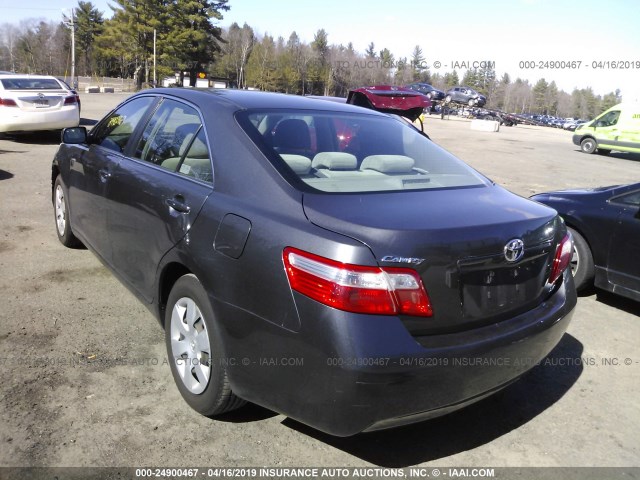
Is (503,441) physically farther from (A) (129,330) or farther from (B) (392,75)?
(B) (392,75)

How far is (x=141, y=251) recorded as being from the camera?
334 centimetres

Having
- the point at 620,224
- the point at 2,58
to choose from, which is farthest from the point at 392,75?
the point at 620,224

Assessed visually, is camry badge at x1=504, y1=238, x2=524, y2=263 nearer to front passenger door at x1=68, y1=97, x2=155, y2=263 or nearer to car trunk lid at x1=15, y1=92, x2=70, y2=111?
front passenger door at x1=68, y1=97, x2=155, y2=263

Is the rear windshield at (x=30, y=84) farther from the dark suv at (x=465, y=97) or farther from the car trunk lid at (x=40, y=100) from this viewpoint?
the dark suv at (x=465, y=97)

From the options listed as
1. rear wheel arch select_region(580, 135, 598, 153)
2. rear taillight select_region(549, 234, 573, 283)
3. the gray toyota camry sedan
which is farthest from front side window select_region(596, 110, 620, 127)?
rear taillight select_region(549, 234, 573, 283)

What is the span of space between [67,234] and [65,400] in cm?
268

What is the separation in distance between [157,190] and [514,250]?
1.99 meters

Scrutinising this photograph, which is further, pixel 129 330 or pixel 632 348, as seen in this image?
pixel 632 348

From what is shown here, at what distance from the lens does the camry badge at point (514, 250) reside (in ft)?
7.75

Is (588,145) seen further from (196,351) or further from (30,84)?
(196,351)

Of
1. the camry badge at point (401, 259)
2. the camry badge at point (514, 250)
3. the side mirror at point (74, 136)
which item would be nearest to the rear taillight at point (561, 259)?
the camry badge at point (514, 250)

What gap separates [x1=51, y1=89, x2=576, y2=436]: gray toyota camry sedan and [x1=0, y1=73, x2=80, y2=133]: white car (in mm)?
10539

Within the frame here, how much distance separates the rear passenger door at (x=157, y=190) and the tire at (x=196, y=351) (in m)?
0.30

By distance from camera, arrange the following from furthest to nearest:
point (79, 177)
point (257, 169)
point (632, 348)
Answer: point (79, 177)
point (632, 348)
point (257, 169)
